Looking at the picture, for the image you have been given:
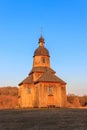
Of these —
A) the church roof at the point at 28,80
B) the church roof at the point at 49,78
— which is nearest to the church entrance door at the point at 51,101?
the church roof at the point at 49,78

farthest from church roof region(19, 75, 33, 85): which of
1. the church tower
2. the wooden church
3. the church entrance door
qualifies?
the church entrance door

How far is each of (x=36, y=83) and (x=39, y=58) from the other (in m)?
6.57

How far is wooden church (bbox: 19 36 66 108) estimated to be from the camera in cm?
5325

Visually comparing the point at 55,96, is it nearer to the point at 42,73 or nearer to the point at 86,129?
the point at 42,73

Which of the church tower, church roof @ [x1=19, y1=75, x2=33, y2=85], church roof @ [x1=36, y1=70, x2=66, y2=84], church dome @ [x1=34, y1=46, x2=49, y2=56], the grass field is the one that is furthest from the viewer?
church dome @ [x1=34, y1=46, x2=49, y2=56]

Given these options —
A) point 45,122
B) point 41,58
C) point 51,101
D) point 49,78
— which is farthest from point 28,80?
point 45,122

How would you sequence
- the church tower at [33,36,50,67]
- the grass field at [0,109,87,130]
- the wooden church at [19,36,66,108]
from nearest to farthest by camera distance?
the grass field at [0,109,87,130] < the wooden church at [19,36,66,108] < the church tower at [33,36,50,67]

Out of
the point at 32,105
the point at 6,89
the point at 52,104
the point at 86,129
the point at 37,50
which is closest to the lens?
the point at 86,129

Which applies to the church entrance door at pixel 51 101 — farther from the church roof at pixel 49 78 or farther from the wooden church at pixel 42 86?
the church roof at pixel 49 78

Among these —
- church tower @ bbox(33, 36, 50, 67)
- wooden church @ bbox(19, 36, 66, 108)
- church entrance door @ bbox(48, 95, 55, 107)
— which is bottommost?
church entrance door @ bbox(48, 95, 55, 107)


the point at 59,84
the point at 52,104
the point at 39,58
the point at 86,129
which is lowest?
the point at 86,129

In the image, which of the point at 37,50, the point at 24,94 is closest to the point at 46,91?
the point at 24,94

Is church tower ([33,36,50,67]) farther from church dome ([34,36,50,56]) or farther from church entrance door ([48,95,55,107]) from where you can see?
church entrance door ([48,95,55,107])

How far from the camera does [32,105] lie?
56.6 meters
